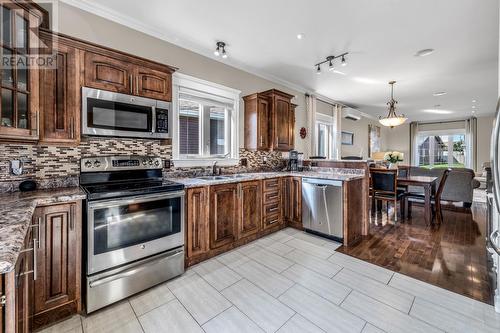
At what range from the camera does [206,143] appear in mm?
3385

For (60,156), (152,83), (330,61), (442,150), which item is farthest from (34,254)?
Result: (442,150)

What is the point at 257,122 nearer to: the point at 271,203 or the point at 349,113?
the point at 271,203

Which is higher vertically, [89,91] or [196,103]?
[196,103]

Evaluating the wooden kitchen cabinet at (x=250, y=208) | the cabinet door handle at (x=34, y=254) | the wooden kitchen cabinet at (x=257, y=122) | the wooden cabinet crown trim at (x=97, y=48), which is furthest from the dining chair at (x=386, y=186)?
the cabinet door handle at (x=34, y=254)

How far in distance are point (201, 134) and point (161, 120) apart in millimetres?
889

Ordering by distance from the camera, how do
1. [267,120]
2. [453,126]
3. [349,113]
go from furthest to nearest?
[453,126] → [349,113] → [267,120]

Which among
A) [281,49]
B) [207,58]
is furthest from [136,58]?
[281,49]

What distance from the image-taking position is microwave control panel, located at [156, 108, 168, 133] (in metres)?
2.46

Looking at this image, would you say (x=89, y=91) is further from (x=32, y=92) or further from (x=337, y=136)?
(x=337, y=136)

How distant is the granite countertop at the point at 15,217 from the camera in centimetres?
74

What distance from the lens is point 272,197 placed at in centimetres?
345

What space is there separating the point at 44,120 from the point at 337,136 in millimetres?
5796

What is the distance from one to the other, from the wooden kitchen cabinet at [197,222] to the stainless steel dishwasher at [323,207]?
5.38 feet

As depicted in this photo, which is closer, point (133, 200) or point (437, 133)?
point (133, 200)
